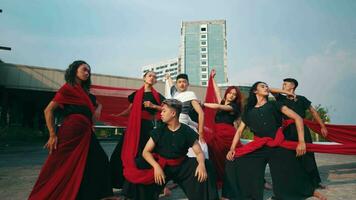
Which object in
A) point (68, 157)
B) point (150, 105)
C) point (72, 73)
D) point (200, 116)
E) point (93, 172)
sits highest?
point (72, 73)

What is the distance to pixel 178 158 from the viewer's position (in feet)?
9.70

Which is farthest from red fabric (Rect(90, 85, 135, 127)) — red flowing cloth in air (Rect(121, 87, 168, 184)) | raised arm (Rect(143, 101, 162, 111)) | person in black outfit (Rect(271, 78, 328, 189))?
person in black outfit (Rect(271, 78, 328, 189))

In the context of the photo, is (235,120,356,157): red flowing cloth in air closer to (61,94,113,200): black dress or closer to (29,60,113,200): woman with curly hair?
(61,94,113,200): black dress

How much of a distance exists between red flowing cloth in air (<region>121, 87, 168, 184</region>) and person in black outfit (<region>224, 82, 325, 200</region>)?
4.67 ft

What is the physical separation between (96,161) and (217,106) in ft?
7.02

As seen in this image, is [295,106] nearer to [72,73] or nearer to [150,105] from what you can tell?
[150,105]

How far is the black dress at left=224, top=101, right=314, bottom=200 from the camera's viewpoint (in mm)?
3555

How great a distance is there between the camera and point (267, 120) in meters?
3.73

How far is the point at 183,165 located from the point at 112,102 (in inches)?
110

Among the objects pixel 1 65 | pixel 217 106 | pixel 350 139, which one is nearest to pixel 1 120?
Result: pixel 1 65

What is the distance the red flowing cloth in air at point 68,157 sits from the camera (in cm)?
321

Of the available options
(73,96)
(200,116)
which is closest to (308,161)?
(200,116)

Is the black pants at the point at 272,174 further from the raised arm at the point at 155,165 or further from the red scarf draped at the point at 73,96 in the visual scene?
the red scarf draped at the point at 73,96

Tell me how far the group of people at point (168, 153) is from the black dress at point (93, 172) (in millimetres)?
11
